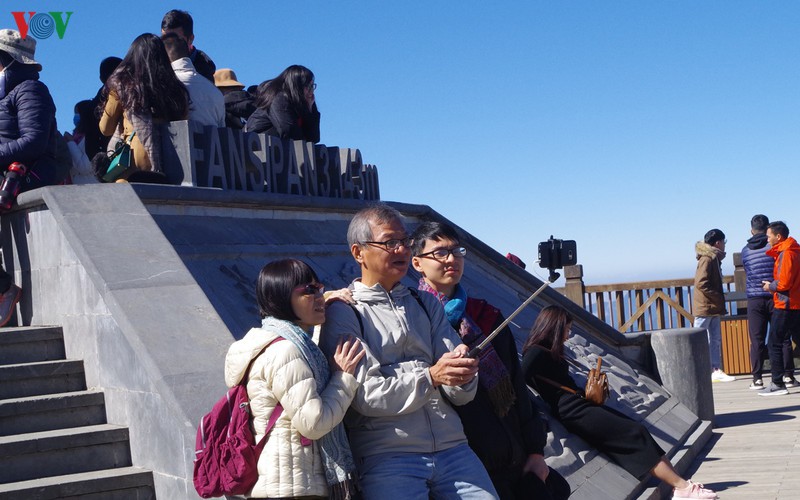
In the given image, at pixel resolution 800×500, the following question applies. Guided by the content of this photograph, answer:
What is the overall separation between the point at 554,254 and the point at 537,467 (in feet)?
3.42

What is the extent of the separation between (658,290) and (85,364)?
44.0 ft

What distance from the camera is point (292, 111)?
1040 centimetres

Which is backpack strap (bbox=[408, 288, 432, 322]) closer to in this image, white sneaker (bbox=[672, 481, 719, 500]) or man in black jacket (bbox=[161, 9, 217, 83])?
white sneaker (bbox=[672, 481, 719, 500])

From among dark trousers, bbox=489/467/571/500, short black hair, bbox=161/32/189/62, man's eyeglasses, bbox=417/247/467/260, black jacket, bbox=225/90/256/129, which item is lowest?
dark trousers, bbox=489/467/571/500

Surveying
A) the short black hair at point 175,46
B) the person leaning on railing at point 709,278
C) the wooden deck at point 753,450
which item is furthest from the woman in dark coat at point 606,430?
the person leaning on railing at point 709,278

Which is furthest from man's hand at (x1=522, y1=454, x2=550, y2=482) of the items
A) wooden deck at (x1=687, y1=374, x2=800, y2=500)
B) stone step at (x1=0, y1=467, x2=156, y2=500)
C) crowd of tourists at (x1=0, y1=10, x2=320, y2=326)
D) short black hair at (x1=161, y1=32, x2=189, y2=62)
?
short black hair at (x1=161, y1=32, x2=189, y2=62)

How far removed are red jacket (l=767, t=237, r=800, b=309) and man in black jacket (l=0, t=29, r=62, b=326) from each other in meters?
8.69

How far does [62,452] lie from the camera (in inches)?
218

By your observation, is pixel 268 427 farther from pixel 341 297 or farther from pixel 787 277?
pixel 787 277

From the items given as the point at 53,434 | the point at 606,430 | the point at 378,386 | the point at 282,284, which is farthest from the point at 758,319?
the point at 282,284

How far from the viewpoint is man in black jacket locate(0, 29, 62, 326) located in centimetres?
733

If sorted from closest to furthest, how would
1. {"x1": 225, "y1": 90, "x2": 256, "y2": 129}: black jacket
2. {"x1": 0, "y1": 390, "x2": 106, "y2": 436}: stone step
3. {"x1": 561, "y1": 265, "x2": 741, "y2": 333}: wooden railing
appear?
{"x1": 0, "y1": 390, "x2": 106, "y2": 436}: stone step, {"x1": 225, "y1": 90, "x2": 256, "y2": 129}: black jacket, {"x1": 561, "y1": 265, "x2": 741, "y2": 333}: wooden railing

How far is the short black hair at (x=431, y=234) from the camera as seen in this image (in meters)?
4.86

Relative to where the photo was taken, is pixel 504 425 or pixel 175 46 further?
pixel 175 46
